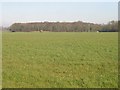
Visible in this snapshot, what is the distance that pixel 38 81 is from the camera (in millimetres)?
9281

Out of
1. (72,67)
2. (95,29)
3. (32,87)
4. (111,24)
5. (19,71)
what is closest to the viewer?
(32,87)

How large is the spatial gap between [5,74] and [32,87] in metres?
2.44

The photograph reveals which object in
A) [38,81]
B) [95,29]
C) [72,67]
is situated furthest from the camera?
[95,29]

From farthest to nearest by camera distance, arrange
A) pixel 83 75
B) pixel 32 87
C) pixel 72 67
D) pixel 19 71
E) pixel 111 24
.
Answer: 1. pixel 111 24
2. pixel 72 67
3. pixel 19 71
4. pixel 83 75
5. pixel 32 87

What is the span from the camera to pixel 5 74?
1039 centimetres

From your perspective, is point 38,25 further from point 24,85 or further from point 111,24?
point 24,85

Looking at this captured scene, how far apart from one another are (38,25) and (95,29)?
37.3m

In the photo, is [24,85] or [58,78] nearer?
[24,85]

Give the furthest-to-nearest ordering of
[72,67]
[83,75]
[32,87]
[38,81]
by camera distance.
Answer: [72,67]
[83,75]
[38,81]
[32,87]

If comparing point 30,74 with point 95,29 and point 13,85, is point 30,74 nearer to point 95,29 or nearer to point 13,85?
point 13,85

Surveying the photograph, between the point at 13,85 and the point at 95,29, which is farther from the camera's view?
the point at 95,29

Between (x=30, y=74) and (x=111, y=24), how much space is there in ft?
445

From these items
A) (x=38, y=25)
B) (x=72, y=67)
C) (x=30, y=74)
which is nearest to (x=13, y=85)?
(x=30, y=74)

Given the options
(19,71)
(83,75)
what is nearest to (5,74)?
(19,71)
